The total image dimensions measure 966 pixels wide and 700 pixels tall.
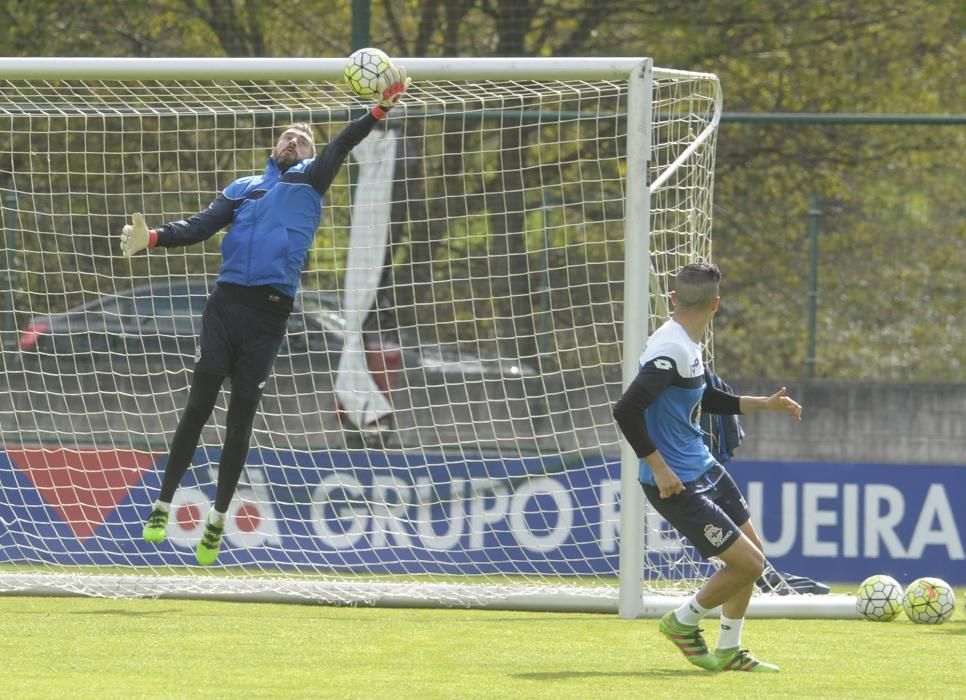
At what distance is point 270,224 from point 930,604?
3.80 meters

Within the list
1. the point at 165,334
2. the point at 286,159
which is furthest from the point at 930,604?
the point at 165,334

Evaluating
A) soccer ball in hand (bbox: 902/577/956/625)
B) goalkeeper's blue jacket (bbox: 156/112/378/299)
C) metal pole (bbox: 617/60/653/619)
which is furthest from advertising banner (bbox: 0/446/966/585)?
goalkeeper's blue jacket (bbox: 156/112/378/299)

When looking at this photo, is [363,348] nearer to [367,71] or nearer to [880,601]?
[367,71]

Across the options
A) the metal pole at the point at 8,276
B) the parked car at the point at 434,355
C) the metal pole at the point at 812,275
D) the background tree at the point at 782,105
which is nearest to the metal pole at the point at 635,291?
the background tree at the point at 782,105

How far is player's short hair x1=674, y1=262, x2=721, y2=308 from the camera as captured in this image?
20.2 ft

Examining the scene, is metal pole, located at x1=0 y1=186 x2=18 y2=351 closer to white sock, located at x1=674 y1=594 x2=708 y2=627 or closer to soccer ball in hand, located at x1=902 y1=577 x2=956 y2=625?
white sock, located at x1=674 y1=594 x2=708 y2=627

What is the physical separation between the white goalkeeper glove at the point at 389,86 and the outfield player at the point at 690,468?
6.17 ft

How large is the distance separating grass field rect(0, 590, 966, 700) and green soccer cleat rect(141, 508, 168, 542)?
1.32 ft

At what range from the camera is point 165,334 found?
1051 cm

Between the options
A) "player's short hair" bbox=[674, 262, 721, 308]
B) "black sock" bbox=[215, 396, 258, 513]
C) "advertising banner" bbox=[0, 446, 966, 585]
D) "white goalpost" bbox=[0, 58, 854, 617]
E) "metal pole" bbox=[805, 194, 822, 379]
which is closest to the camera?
"player's short hair" bbox=[674, 262, 721, 308]

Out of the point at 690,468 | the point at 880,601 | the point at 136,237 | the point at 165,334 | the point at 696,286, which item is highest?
the point at 136,237

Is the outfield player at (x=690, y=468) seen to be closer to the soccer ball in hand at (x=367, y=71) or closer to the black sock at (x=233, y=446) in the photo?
the soccer ball in hand at (x=367, y=71)

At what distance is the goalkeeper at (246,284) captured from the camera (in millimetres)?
7523

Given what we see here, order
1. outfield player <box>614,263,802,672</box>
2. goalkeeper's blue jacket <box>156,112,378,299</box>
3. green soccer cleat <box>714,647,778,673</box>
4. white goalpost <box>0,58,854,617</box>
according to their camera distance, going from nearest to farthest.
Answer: outfield player <box>614,263,802,672</box> < green soccer cleat <box>714,647,778,673</box> < goalkeeper's blue jacket <box>156,112,378,299</box> < white goalpost <box>0,58,854,617</box>
